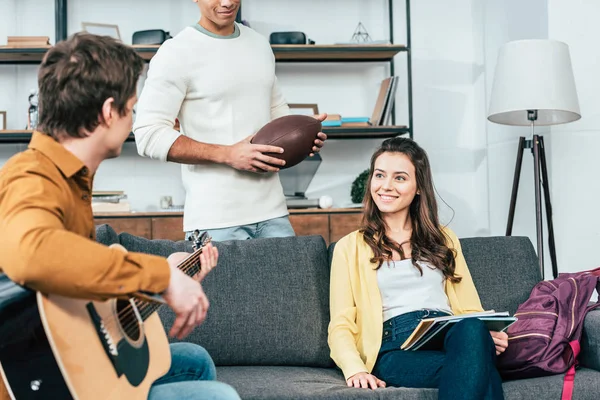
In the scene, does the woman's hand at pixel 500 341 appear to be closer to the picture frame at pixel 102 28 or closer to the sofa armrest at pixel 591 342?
the sofa armrest at pixel 591 342

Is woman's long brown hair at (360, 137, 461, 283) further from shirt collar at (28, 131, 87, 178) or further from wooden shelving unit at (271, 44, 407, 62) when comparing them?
wooden shelving unit at (271, 44, 407, 62)

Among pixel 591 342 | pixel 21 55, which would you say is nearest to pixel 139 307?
pixel 591 342

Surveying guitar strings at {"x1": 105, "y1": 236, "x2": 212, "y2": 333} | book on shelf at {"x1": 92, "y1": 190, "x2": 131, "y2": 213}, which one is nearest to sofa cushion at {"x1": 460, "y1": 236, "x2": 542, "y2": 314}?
Answer: guitar strings at {"x1": 105, "y1": 236, "x2": 212, "y2": 333}

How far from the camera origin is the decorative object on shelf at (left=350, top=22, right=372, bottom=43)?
4361 millimetres

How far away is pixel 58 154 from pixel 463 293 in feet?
4.52

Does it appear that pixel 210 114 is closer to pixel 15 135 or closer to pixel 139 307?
pixel 139 307

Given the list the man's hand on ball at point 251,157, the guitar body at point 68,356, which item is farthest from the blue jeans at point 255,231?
the guitar body at point 68,356

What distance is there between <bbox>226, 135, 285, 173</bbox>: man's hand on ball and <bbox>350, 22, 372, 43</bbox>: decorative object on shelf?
2.32 metres

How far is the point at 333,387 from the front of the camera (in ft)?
6.19

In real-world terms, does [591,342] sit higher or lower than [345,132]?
lower

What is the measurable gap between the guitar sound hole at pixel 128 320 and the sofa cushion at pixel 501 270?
1.36 meters

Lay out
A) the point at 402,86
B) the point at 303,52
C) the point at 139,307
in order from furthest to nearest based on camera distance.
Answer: the point at 402,86 < the point at 303,52 < the point at 139,307

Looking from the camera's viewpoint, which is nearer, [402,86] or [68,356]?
[68,356]

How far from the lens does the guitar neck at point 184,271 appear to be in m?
1.30
